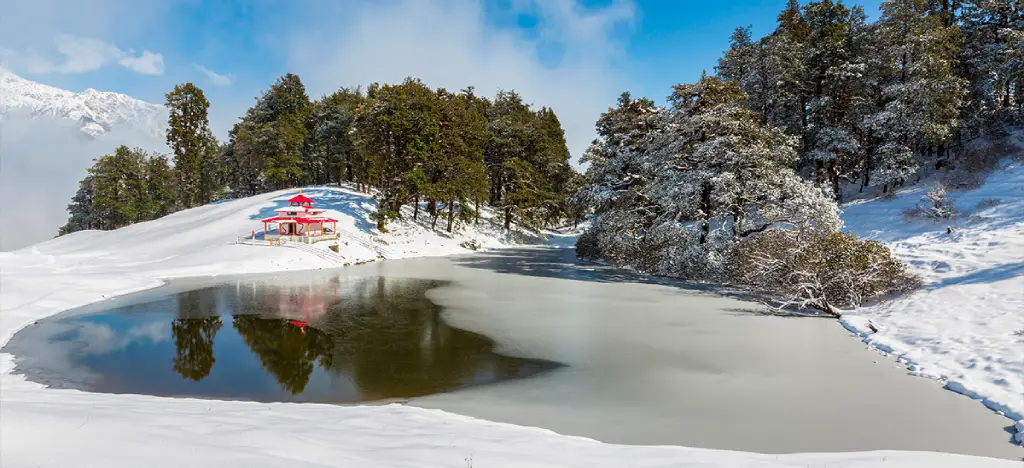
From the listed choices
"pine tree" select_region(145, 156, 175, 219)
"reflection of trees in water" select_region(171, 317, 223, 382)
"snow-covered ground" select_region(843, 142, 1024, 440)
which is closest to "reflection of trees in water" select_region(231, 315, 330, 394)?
"reflection of trees in water" select_region(171, 317, 223, 382)

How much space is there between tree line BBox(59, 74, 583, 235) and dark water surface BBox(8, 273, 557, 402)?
2362 centimetres

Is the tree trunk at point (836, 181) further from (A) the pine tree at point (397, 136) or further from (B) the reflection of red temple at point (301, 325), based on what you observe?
(B) the reflection of red temple at point (301, 325)

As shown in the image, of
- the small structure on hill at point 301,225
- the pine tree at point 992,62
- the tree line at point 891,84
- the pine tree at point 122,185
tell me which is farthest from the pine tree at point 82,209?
the pine tree at point 992,62

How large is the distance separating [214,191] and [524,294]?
72.4m

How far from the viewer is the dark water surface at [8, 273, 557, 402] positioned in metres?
9.37

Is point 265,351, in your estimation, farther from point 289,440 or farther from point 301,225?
point 301,225

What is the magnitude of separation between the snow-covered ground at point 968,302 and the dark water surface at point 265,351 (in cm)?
875

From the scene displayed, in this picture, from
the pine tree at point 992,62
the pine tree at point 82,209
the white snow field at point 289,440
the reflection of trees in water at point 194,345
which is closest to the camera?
the white snow field at point 289,440

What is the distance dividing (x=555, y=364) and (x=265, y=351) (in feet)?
25.6

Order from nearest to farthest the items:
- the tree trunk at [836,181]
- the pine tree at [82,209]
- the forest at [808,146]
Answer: the forest at [808,146] → the tree trunk at [836,181] → the pine tree at [82,209]

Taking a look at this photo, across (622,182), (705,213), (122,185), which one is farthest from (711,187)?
(122,185)

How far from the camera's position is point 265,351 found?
12.0 m

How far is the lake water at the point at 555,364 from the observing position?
731 cm

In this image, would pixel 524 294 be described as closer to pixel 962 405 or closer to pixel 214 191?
pixel 962 405
